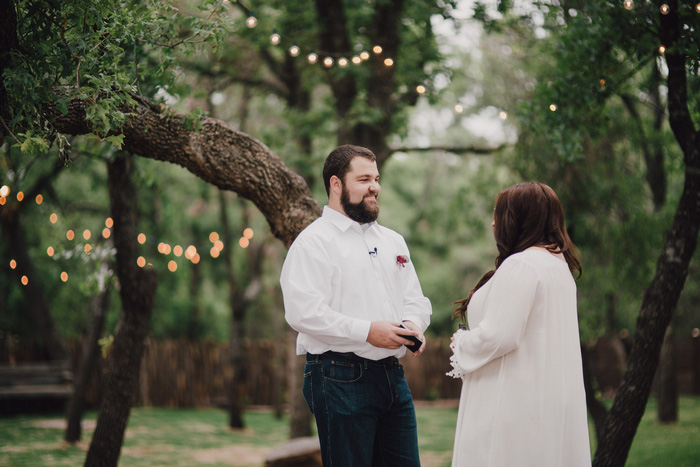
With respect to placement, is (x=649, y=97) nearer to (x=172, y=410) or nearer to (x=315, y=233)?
(x=315, y=233)

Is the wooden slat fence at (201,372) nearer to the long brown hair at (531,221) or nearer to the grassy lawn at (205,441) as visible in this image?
the grassy lawn at (205,441)

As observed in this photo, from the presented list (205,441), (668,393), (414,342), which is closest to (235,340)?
(205,441)

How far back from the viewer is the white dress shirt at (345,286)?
3.03 m

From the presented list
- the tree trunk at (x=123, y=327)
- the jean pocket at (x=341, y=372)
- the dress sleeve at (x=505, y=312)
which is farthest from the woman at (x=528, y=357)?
the tree trunk at (x=123, y=327)

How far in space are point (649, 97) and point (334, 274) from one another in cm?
872

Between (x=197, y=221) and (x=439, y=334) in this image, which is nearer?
(x=197, y=221)

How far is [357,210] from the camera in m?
3.36

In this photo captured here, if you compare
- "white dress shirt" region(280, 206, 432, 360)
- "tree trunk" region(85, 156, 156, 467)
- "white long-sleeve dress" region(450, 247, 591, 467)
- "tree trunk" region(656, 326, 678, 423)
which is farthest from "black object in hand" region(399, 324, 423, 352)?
"tree trunk" region(656, 326, 678, 423)

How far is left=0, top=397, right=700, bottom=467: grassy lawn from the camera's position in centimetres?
816

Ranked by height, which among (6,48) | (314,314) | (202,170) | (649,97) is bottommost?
(314,314)

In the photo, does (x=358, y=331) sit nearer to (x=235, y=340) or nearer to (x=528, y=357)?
(x=528, y=357)

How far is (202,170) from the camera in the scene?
14.5 ft

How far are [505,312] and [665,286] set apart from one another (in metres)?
2.48

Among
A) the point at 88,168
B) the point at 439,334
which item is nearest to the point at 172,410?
the point at 88,168
